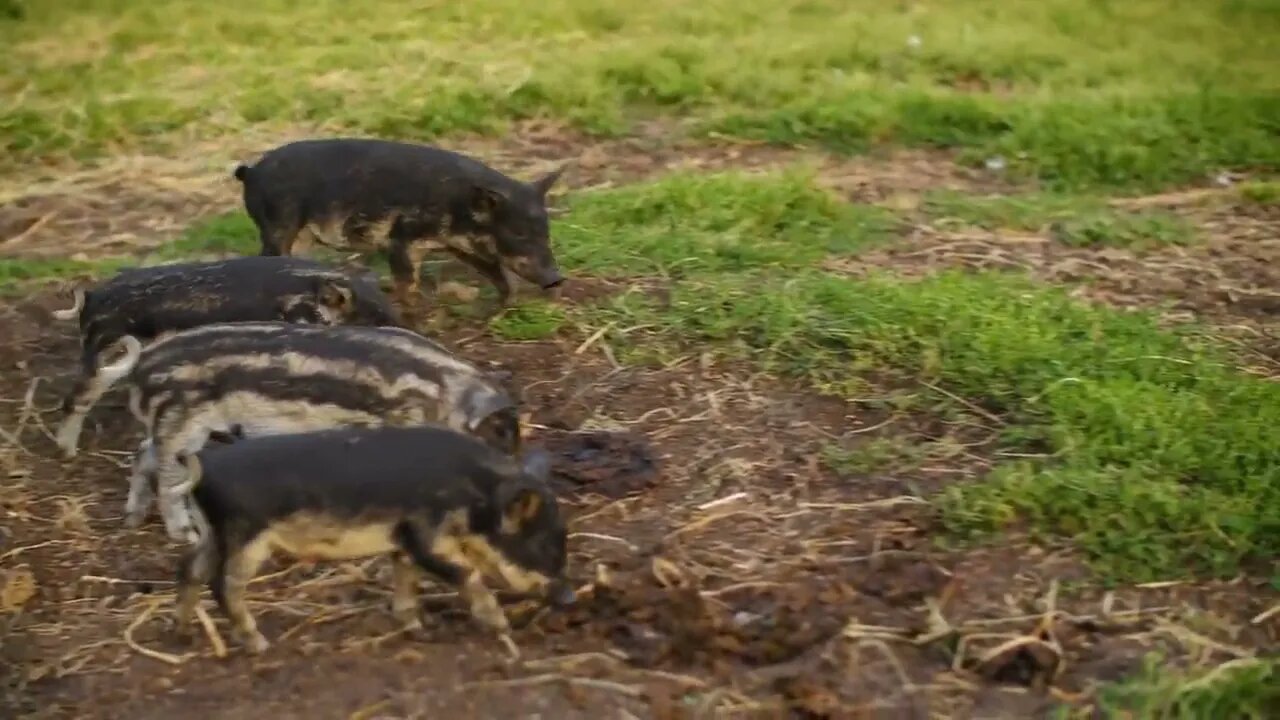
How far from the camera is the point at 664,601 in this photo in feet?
14.2

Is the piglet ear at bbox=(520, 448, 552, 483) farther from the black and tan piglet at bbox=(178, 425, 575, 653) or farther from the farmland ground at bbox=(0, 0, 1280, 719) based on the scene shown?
the farmland ground at bbox=(0, 0, 1280, 719)

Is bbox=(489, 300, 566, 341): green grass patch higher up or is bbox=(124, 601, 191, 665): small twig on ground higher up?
bbox=(489, 300, 566, 341): green grass patch

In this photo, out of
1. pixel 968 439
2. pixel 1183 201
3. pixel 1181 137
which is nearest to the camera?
pixel 968 439

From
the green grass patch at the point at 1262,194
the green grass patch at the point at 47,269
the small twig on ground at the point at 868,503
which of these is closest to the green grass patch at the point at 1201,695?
the small twig on ground at the point at 868,503

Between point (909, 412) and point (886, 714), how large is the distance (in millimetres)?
1776

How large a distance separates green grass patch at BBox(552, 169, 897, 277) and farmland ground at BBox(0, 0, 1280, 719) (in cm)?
3

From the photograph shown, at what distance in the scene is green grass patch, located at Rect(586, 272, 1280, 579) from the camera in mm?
4633

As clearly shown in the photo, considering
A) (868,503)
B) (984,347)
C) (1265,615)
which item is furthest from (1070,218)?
(1265,615)

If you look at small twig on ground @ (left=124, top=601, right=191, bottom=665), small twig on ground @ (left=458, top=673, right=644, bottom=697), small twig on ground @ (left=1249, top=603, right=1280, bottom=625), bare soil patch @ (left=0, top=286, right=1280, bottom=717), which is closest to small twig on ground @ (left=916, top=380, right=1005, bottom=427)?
bare soil patch @ (left=0, top=286, right=1280, bottom=717)

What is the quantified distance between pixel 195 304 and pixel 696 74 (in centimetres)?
492

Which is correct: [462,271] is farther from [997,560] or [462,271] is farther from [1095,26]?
[1095,26]

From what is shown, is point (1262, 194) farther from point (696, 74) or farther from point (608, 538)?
point (608, 538)

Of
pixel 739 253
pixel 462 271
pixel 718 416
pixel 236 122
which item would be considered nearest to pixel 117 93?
pixel 236 122

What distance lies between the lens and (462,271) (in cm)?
721
